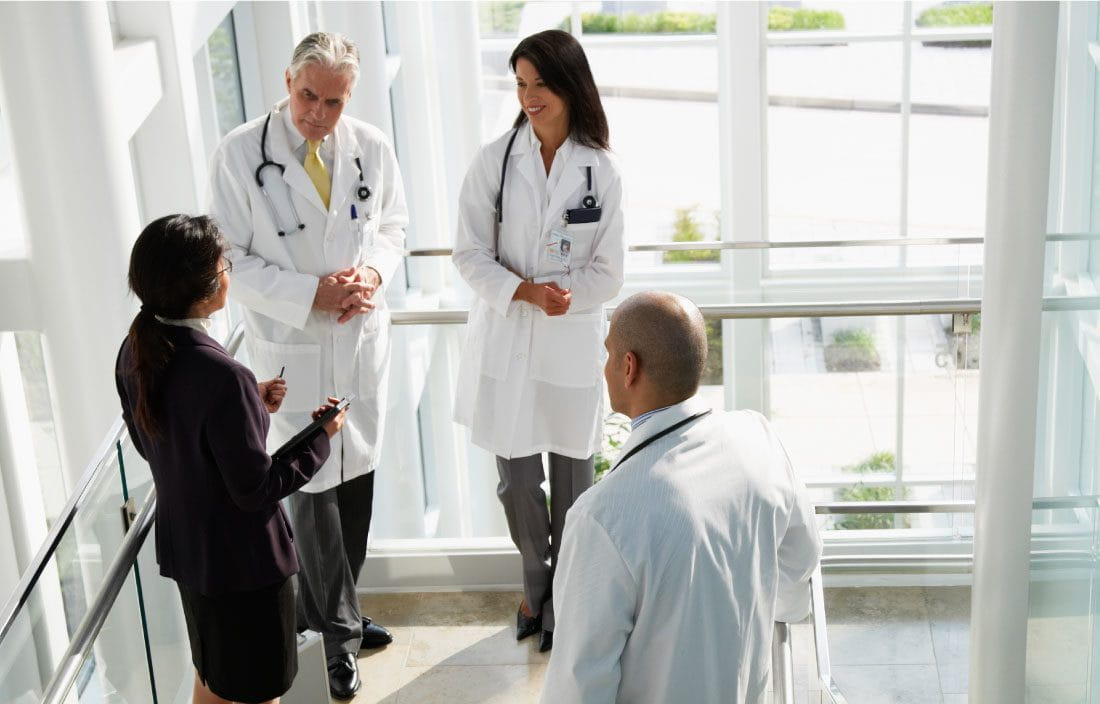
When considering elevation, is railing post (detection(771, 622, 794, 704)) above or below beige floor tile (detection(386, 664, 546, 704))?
above

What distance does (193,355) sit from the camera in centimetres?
227

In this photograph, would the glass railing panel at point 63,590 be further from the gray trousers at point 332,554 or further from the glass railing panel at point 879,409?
the glass railing panel at point 879,409

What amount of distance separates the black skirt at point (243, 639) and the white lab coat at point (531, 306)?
3.28ft

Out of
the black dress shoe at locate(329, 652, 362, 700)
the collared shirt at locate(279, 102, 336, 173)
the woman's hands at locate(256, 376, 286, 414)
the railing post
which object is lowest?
the black dress shoe at locate(329, 652, 362, 700)

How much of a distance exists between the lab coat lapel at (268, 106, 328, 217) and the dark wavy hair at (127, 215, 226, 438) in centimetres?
91

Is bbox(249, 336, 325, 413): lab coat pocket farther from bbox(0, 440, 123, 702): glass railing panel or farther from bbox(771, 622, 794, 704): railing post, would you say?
bbox(771, 622, 794, 704): railing post

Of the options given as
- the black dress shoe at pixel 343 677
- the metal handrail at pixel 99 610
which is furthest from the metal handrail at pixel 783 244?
the metal handrail at pixel 99 610

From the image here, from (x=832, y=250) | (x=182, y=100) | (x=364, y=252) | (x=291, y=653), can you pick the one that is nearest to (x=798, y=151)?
(x=832, y=250)

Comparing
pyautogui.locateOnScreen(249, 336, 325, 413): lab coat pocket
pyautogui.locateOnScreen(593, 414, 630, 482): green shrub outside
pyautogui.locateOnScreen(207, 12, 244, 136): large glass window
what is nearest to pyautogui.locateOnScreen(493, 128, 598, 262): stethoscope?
pyautogui.locateOnScreen(249, 336, 325, 413): lab coat pocket

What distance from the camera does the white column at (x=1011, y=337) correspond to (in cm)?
233

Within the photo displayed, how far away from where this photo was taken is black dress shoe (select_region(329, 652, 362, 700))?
3.36m

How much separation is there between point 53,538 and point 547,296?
140cm

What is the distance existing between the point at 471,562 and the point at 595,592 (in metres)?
2.06

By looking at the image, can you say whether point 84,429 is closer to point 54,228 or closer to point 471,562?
point 54,228
